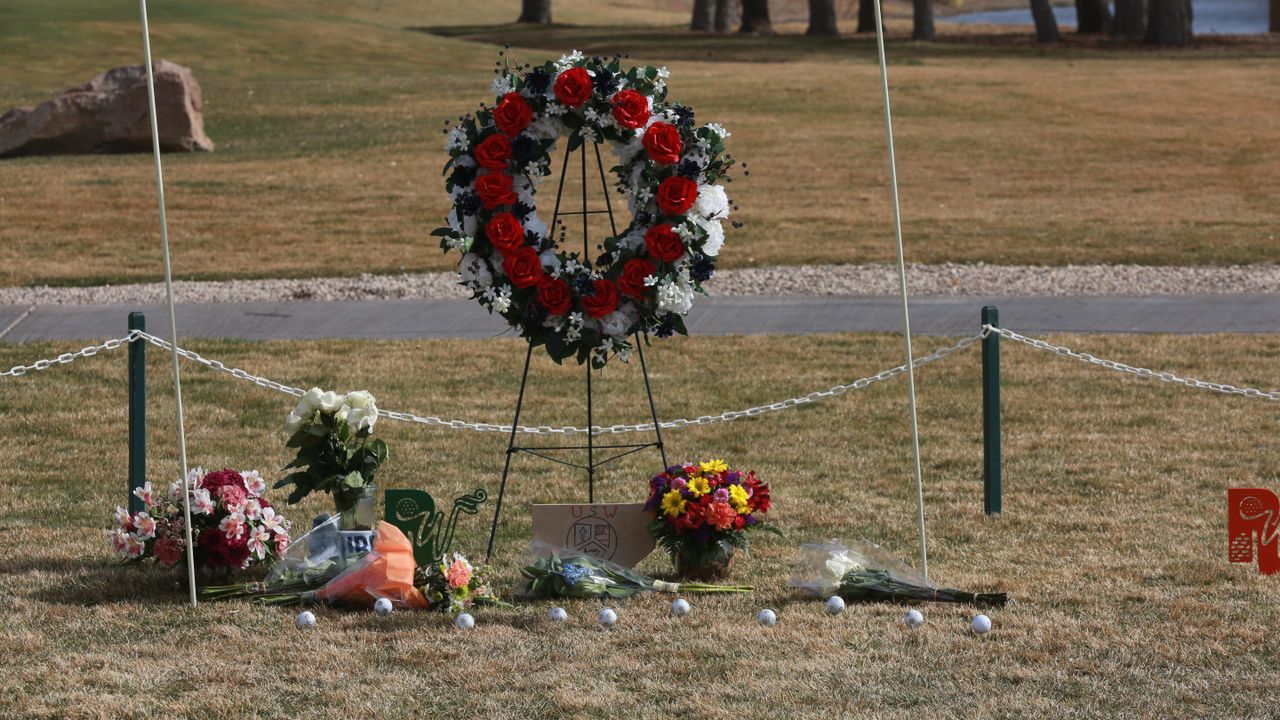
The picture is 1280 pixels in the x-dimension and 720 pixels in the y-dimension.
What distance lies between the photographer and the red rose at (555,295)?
6648 mm

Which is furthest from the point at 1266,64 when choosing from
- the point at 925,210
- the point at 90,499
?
the point at 90,499

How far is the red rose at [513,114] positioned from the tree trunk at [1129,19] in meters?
36.1

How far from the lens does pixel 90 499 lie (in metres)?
8.22

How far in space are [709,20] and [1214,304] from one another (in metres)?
34.3

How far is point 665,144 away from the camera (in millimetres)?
6578

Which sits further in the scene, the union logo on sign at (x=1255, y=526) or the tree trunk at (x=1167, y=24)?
the tree trunk at (x=1167, y=24)

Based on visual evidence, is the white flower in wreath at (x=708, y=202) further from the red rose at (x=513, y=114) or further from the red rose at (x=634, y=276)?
the red rose at (x=513, y=114)

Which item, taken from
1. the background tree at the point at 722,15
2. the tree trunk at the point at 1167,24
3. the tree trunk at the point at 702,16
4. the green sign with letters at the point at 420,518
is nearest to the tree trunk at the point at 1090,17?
the tree trunk at the point at 1167,24

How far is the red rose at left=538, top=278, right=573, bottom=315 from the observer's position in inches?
262

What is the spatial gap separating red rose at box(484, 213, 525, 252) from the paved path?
576cm

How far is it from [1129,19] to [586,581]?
120ft

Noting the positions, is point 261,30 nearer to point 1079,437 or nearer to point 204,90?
point 204,90

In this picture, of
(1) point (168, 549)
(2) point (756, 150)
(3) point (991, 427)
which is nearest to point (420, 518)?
(1) point (168, 549)

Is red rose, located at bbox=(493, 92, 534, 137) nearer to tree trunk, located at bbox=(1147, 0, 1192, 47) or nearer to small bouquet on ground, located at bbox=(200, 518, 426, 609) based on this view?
small bouquet on ground, located at bbox=(200, 518, 426, 609)
